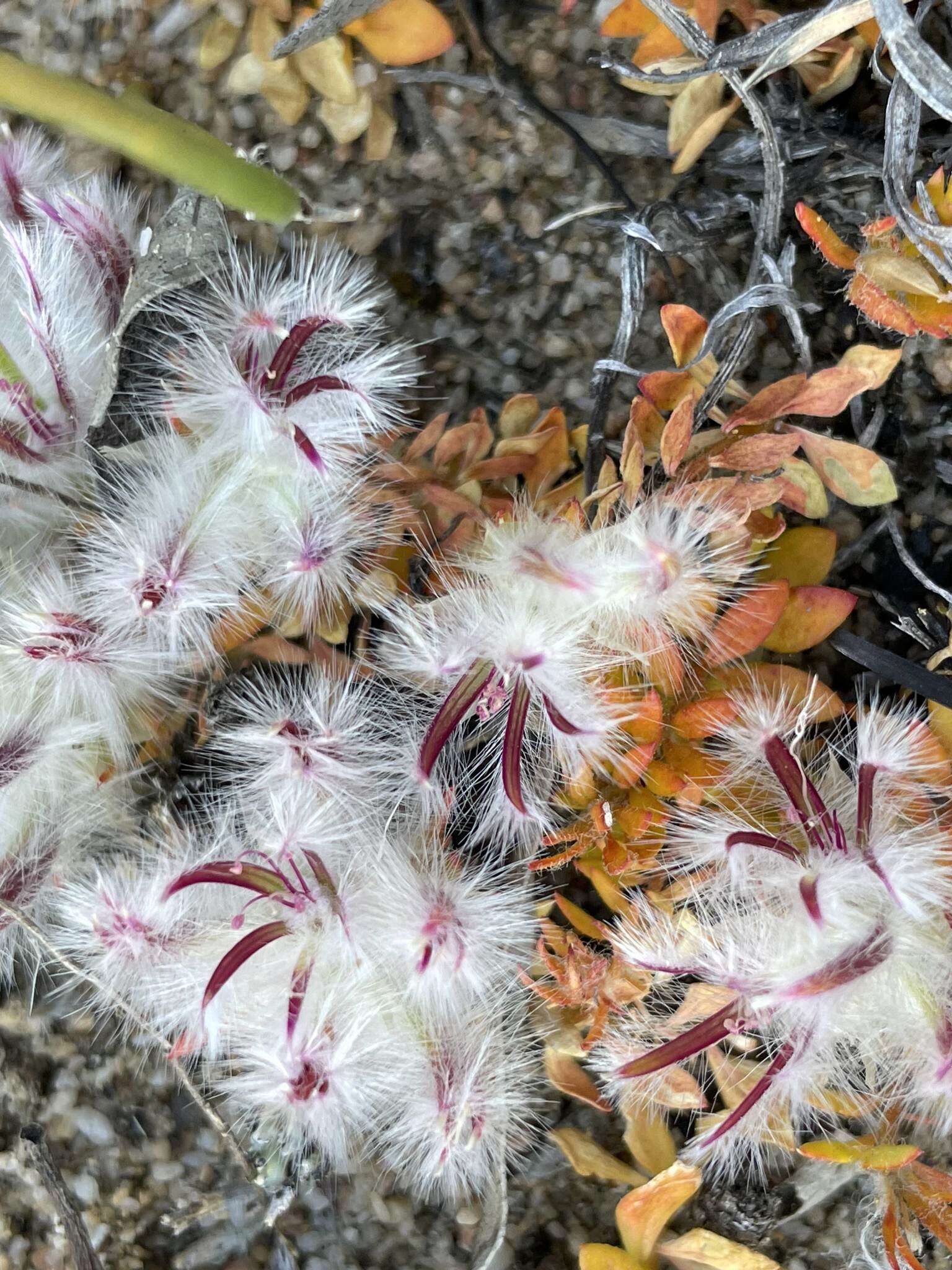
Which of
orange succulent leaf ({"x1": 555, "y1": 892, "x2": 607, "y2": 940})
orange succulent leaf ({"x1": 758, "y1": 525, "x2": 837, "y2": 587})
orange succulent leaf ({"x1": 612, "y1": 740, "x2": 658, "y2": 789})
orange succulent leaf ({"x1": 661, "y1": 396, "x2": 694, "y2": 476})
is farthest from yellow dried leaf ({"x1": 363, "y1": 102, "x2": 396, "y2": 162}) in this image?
orange succulent leaf ({"x1": 555, "y1": 892, "x2": 607, "y2": 940})

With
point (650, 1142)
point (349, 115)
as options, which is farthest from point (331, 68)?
point (650, 1142)

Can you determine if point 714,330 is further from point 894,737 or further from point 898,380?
point 894,737

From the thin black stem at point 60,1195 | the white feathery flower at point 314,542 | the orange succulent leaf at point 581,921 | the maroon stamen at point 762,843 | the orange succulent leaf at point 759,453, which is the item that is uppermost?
the orange succulent leaf at point 759,453

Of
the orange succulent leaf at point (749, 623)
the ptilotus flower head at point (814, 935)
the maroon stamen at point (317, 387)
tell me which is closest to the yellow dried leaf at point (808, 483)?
the orange succulent leaf at point (749, 623)

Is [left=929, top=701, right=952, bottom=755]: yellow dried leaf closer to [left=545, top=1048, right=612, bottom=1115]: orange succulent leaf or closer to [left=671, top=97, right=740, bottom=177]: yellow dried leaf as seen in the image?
[left=545, top=1048, right=612, bottom=1115]: orange succulent leaf

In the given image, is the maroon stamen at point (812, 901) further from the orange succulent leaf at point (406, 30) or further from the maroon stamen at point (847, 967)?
the orange succulent leaf at point (406, 30)
